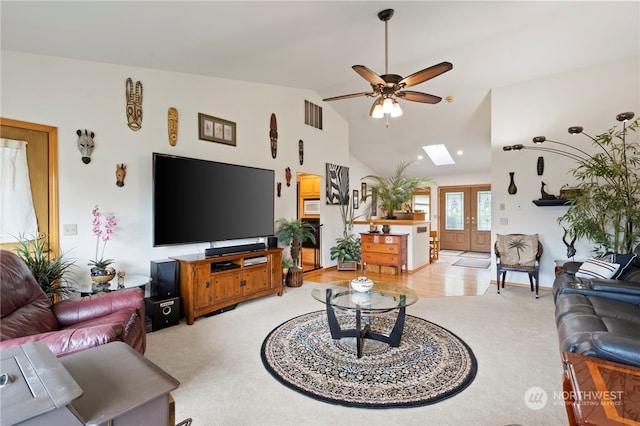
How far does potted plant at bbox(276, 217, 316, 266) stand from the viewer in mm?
4957

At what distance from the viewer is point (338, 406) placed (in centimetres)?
193

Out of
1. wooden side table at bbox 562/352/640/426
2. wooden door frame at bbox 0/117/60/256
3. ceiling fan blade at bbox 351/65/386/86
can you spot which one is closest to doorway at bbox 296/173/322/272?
ceiling fan blade at bbox 351/65/386/86

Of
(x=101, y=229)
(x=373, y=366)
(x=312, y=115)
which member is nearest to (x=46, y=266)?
(x=101, y=229)

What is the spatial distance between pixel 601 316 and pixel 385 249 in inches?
149

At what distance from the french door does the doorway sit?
4815mm

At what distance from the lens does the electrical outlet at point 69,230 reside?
2932 mm

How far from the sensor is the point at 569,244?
4.54 metres

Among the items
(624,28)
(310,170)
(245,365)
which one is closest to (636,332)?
(245,365)

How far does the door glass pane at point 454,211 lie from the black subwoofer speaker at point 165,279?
8.22 m

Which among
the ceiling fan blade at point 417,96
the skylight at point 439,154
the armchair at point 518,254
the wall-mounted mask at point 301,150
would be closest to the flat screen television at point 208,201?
the wall-mounted mask at point 301,150

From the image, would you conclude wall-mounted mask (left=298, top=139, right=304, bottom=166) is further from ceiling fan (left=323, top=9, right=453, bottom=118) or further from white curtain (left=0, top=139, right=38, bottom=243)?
white curtain (left=0, top=139, right=38, bottom=243)

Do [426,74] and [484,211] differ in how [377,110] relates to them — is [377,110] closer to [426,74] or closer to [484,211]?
[426,74]

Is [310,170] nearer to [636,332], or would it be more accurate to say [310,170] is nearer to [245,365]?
[245,365]

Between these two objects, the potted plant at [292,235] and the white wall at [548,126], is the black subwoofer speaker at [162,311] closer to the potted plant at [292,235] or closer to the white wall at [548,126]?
the potted plant at [292,235]
